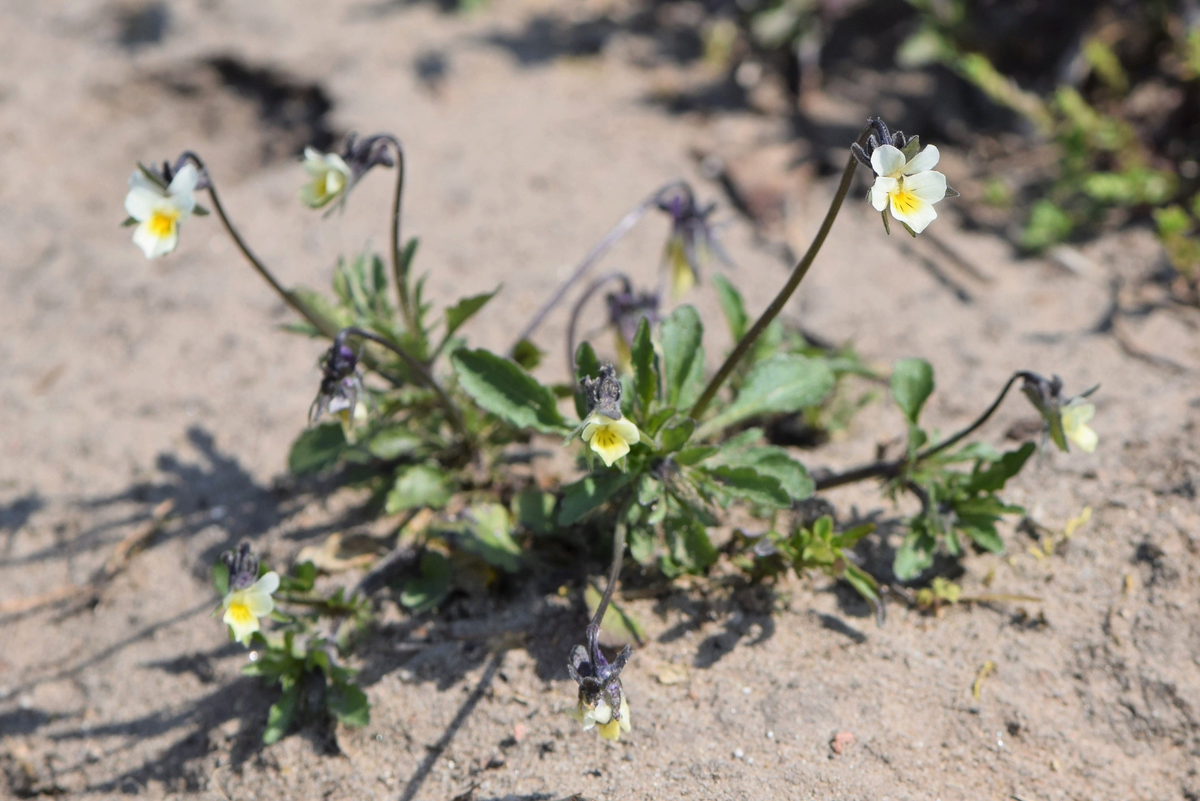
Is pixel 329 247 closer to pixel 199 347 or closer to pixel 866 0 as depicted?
pixel 199 347

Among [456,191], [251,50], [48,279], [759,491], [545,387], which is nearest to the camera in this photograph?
[759,491]

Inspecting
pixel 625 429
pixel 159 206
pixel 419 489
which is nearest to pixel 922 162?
pixel 625 429

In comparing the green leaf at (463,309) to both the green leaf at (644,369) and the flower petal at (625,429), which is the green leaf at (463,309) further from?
the flower petal at (625,429)

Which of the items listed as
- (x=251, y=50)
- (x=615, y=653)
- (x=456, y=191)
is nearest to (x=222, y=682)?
(x=615, y=653)

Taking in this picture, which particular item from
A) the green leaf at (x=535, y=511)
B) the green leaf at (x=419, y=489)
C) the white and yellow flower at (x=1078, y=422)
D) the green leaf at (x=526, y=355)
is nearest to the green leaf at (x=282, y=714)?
the green leaf at (x=419, y=489)

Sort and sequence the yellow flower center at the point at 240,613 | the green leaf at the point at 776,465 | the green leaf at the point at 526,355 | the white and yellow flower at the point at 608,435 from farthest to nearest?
the green leaf at the point at 526,355, the green leaf at the point at 776,465, the yellow flower center at the point at 240,613, the white and yellow flower at the point at 608,435

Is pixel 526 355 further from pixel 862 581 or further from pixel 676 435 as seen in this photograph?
pixel 862 581
